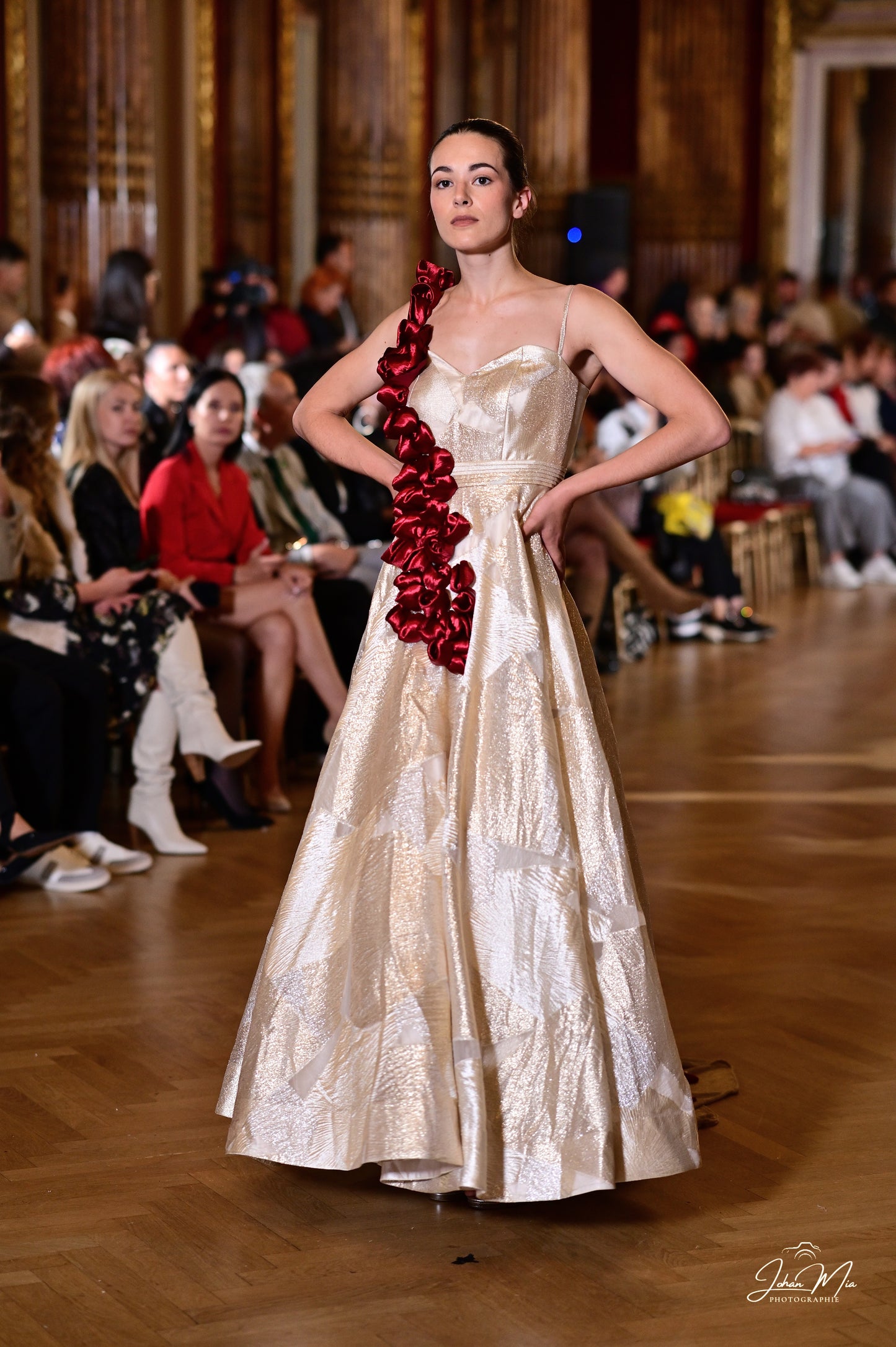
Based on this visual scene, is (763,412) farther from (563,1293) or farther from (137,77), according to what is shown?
(563,1293)

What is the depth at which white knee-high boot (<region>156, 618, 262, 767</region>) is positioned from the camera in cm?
452

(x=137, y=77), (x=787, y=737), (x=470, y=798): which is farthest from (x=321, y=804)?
(x=137, y=77)

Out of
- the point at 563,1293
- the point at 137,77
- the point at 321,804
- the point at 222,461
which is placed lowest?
the point at 563,1293

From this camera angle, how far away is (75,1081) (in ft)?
9.84

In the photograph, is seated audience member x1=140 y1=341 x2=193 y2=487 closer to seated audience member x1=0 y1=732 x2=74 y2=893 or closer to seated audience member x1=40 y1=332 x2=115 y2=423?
seated audience member x1=40 y1=332 x2=115 y2=423

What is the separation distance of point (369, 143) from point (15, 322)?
438cm

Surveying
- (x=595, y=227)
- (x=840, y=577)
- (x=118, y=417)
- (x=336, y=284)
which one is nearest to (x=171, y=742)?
(x=118, y=417)

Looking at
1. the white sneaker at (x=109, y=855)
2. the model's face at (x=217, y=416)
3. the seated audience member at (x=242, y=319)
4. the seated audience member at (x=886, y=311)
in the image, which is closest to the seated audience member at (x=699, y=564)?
the seated audience member at (x=242, y=319)

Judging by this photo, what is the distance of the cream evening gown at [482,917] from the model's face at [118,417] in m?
2.47

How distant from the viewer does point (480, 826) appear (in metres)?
2.48

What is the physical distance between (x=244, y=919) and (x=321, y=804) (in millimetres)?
1408

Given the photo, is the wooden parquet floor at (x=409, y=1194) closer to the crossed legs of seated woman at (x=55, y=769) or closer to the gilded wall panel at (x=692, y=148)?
the crossed legs of seated woman at (x=55, y=769)

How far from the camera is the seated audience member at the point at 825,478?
9789mm

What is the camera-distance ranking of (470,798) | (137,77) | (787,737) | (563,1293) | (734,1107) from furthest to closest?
(137,77)
(787,737)
(734,1107)
(470,798)
(563,1293)
